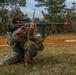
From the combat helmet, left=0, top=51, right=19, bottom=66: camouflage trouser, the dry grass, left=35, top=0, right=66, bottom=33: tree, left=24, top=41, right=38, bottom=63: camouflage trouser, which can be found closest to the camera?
the dry grass

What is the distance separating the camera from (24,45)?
21.5ft

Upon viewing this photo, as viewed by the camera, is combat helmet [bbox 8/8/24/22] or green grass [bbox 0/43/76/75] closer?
green grass [bbox 0/43/76/75]

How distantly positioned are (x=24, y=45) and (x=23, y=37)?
8.4 inches

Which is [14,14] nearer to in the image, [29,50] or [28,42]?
[28,42]

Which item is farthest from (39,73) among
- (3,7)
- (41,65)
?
(3,7)

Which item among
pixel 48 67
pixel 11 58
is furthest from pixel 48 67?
pixel 11 58

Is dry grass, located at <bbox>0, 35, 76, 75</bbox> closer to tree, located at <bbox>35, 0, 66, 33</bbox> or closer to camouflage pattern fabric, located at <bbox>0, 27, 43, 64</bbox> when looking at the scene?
camouflage pattern fabric, located at <bbox>0, 27, 43, 64</bbox>

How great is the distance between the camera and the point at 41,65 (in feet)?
22.2

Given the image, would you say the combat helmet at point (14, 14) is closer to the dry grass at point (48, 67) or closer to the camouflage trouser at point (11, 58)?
the camouflage trouser at point (11, 58)

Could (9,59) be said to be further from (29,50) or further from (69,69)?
(69,69)

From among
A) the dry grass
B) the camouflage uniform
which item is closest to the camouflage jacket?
the camouflage uniform

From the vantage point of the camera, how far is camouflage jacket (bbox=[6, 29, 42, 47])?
257 inches

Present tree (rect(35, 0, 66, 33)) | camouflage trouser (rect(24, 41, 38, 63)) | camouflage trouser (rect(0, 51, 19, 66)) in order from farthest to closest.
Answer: tree (rect(35, 0, 66, 33)), camouflage trouser (rect(0, 51, 19, 66)), camouflage trouser (rect(24, 41, 38, 63))

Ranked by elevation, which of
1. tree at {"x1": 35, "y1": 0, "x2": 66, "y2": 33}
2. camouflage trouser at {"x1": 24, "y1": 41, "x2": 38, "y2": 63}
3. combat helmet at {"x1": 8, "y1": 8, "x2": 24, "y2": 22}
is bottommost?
tree at {"x1": 35, "y1": 0, "x2": 66, "y2": 33}
